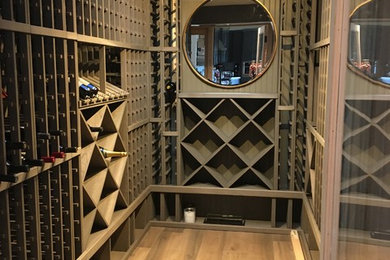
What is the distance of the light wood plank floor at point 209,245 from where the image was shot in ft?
10.6

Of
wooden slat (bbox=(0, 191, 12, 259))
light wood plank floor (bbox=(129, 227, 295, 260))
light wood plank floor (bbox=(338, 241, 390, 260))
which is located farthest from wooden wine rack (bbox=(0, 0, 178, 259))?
light wood plank floor (bbox=(338, 241, 390, 260))

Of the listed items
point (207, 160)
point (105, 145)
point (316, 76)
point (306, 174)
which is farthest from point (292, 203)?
point (105, 145)

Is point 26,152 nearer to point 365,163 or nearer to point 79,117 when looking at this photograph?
point 79,117

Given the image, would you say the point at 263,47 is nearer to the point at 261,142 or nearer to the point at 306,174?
the point at 261,142

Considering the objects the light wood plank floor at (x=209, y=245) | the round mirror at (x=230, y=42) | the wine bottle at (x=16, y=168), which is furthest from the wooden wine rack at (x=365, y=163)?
the round mirror at (x=230, y=42)

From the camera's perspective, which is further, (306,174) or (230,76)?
(230,76)

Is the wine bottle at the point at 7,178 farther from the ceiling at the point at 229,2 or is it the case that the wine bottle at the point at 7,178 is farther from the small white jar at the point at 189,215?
the ceiling at the point at 229,2

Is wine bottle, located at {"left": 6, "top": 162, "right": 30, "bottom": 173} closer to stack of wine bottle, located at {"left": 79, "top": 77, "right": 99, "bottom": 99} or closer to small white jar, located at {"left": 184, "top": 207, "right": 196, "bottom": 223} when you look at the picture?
stack of wine bottle, located at {"left": 79, "top": 77, "right": 99, "bottom": 99}

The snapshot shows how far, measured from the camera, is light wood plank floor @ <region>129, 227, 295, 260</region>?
3238 millimetres

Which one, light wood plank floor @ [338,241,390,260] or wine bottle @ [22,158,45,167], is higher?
wine bottle @ [22,158,45,167]

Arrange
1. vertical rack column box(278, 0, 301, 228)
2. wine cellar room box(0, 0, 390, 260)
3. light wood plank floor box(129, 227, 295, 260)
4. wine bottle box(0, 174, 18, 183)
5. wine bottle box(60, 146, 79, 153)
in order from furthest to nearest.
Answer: vertical rack column box(278, 0, 301, 228), light wood plank floor box(129, 227, 295, 260), wine bottle box(60, 146, 79, 153), wine bottle box(0, 174, 18, 183), wine cellar room box(0, 0, 390, 260)

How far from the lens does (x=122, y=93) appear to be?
2922 mm

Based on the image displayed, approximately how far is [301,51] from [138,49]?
4.78 feet

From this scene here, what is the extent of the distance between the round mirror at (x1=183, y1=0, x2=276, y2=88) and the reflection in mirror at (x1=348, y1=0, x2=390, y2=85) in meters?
2.61
